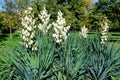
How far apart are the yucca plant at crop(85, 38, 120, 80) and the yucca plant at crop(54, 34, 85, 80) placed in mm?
157

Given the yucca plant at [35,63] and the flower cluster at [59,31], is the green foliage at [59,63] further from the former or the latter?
the flower cluster at [59,31]

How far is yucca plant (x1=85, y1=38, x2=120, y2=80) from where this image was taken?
530 cm

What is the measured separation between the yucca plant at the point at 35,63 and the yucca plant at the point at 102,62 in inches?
26.2

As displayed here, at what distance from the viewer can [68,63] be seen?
525 centimetres

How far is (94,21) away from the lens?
1510 inches

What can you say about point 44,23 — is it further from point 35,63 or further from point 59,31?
point 35,63

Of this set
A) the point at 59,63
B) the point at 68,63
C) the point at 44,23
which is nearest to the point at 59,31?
the point at 59,63

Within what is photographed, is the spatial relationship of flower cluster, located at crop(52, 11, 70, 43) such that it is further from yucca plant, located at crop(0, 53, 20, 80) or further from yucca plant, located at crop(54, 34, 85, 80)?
yucca plant, located at crop(0, 53, 20, 80)

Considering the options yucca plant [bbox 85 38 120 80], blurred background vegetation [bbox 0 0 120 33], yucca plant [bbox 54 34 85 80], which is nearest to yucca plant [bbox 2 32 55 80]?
yucca plant [bbox 54 34 85 80]

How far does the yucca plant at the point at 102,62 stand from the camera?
5301mm

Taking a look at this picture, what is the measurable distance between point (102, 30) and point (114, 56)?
187 centimetres

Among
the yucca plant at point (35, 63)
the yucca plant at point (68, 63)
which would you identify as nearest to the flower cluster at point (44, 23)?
the yucca plant at point (68, 63)

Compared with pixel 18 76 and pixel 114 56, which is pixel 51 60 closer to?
pixel 18 76

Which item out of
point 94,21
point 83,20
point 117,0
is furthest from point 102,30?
point 83,20
